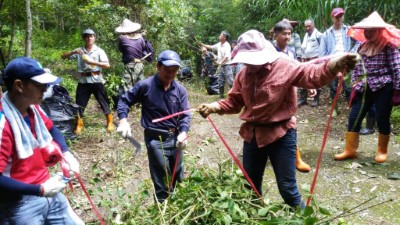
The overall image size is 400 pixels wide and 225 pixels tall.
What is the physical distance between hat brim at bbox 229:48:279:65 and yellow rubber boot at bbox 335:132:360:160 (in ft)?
7.63

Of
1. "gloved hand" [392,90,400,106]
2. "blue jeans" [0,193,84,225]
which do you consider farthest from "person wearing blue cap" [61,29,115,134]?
"gloved hand" [392,90,400,106]

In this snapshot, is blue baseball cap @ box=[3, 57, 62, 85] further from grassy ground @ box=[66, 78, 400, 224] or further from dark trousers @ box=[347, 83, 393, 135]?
dark trousers @ box=[347, 83, 393, 135]

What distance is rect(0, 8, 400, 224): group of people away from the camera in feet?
6.24

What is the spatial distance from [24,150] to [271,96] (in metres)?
1.55

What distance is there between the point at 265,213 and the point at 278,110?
0.73 m

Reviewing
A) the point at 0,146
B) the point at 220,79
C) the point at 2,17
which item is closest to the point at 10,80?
the point at 0,146

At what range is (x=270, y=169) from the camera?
173 inches

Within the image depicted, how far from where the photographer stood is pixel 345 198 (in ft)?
11.7

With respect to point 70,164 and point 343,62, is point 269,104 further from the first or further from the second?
point 70,164

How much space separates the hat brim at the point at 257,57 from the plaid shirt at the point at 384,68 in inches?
72.2

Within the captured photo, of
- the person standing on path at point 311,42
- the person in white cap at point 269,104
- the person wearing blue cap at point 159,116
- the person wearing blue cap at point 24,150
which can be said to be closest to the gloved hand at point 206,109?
the person in white cap at point 269,104

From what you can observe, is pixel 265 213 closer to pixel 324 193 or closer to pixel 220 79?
pixel 324 193

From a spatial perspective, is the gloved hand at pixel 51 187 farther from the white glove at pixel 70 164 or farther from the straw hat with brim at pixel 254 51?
the straw hat with brim at pixel 254 51

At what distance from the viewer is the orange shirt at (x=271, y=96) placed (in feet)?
7.84
